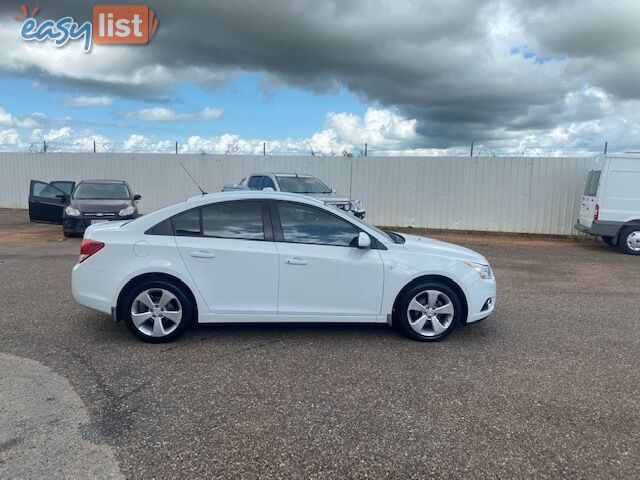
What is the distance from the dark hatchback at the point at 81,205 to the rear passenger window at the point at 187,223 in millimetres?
7944

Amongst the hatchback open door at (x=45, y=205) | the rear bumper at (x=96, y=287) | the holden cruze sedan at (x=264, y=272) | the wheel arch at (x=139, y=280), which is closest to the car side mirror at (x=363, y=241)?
the holden cruze sedan at (x=264, y=272)

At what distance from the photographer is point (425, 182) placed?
51.6ft

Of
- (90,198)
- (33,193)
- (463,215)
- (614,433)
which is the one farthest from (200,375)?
(463,215)

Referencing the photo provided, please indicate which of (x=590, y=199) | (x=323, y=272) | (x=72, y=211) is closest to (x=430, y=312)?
(x=323, y=272)

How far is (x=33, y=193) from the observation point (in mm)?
12773

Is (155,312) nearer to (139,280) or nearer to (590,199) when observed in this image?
(139,280)

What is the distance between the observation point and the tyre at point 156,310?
15.4 ft

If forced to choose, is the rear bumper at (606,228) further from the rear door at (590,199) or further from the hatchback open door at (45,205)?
the hatchback open door at (45,205)

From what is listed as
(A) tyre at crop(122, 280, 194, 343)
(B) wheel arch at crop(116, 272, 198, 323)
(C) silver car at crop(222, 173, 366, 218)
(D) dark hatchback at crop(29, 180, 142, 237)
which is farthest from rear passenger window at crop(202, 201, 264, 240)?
(D) dark hatchback at crop(29, 180, 142, 237)

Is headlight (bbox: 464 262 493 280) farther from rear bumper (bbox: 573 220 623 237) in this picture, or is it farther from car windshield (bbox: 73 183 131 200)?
car windshield (bbox: 73 183 131 200)

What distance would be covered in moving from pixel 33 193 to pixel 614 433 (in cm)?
1391

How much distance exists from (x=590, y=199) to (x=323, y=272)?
999 cm

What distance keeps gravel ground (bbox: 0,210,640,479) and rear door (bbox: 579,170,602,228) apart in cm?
629

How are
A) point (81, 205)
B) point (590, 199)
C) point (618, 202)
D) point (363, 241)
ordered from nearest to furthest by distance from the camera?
point (363, 241) → point (618, 202) → point (590, 199) → point (81, 205)
